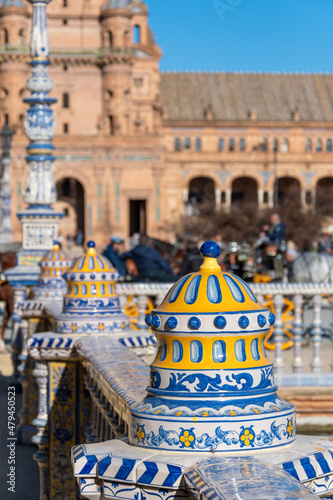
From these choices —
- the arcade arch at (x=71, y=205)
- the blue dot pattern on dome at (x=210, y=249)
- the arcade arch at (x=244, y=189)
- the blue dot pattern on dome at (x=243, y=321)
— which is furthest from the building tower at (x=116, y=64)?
the blue dot pattern on dome at (x=243, y=321)

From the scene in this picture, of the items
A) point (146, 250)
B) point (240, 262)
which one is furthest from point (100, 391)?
point (240, 262)

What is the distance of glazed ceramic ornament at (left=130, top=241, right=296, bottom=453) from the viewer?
239cm

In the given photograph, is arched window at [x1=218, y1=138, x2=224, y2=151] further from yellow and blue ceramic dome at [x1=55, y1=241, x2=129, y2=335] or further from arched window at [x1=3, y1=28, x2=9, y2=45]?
yellow and blue ceramic dome at [x1=55, y1=241, x2=129, y2=335]

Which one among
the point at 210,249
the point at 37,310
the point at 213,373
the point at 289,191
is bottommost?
the point at 37,310

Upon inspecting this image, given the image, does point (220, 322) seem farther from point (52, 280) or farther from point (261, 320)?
point (52, 280)

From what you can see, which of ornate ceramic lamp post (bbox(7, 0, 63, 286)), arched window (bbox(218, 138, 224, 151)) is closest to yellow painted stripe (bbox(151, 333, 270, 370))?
ornate ceramic lamp post (bbox(7, 0, 63, 286))

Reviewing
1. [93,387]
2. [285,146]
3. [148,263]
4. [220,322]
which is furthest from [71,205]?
[220,322]

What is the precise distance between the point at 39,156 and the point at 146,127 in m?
52.7

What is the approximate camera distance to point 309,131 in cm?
7300

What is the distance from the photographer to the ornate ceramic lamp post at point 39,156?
12133 millimetres

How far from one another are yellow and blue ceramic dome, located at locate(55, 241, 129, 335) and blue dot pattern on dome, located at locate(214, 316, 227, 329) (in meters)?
2.58

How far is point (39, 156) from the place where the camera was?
1238cm

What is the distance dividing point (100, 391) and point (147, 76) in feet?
211

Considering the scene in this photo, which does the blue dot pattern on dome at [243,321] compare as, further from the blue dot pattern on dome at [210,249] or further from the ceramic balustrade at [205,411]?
the blue dot pattern on dome at [210,249]
